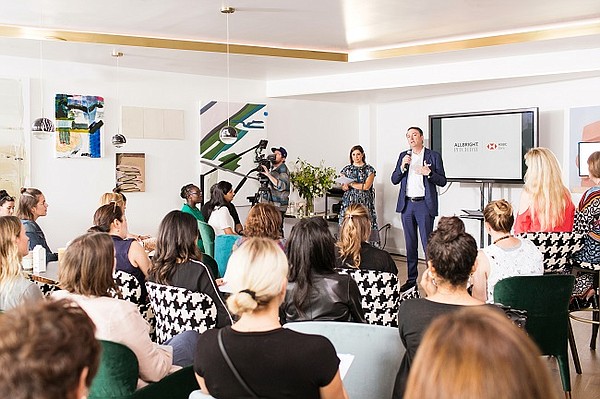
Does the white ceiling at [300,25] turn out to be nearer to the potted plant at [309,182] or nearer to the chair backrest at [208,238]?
the potted plant at [309,182]

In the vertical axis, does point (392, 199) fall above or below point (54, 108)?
below

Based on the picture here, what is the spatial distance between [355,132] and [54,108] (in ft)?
15.7

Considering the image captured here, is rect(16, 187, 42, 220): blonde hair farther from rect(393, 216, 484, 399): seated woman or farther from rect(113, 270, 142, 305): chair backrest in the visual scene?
rect(393, 216, 484, 399): seated woman

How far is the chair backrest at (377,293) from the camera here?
385cm

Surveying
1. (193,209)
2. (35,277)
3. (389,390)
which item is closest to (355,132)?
(193,209)

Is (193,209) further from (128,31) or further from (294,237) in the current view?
(294,237)

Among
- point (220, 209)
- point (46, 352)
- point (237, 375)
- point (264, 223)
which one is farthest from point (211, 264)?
point (46, 352)

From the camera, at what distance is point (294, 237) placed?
3.63 m

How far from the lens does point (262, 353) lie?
215 centimetres

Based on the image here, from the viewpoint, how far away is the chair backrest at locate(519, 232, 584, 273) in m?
4.64

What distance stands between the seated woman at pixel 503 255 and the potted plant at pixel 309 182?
6.00 metres

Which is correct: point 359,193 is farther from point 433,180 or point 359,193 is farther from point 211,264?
point 211,264

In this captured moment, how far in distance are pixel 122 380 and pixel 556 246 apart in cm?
318

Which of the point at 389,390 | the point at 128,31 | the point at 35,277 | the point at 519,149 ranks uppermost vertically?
the point at 128,31
